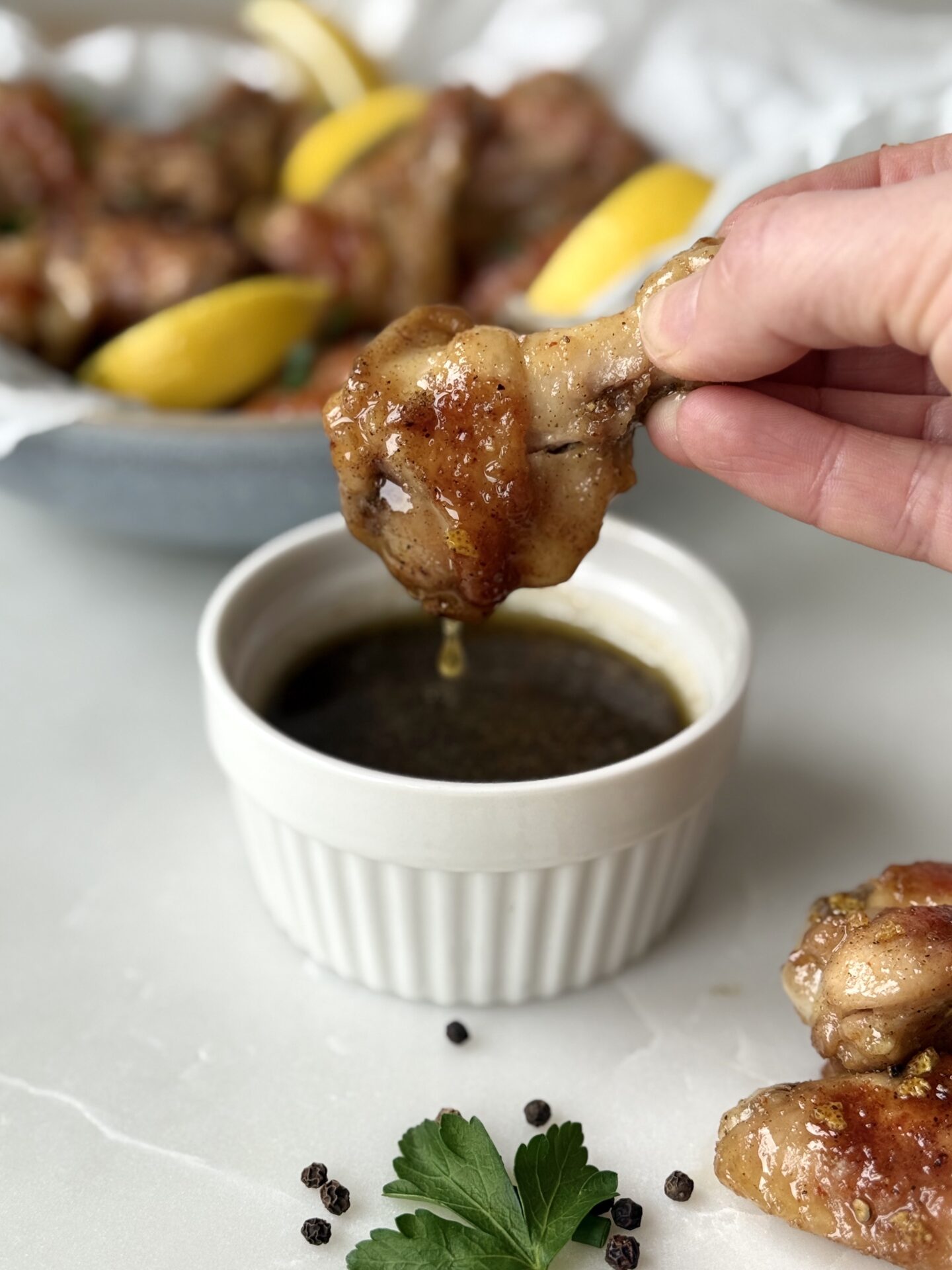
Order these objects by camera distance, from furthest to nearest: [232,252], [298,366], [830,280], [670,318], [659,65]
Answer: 1. [659,65]
2. [232,252]
3. [298,366]
4. [670,318]
5. [830,280]

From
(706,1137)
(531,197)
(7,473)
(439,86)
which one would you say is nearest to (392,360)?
(706,1137)

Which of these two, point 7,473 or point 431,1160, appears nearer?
point 431,1160

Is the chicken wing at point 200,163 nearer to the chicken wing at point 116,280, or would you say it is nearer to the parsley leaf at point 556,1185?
the chicken wing at point 116,280

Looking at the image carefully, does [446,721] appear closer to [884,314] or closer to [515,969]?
[515,969]

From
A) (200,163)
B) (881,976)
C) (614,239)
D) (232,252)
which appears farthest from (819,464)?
(200,163)

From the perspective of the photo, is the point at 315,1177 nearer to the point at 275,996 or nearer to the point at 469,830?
the point at 275,996
